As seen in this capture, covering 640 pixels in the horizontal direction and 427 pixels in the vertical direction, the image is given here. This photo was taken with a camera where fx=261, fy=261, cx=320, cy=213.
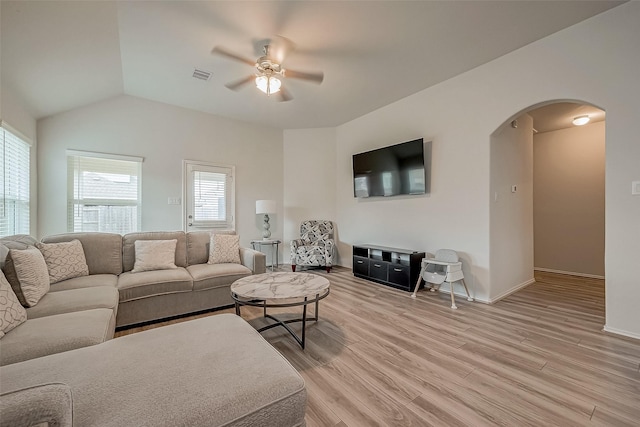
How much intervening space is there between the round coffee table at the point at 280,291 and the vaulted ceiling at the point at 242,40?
2420 mm

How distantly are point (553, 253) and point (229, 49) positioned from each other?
20.7 ft

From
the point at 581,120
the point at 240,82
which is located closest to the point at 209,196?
the point at 240,82

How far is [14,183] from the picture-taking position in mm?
A: 2916

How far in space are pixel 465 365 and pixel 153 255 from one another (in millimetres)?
3196

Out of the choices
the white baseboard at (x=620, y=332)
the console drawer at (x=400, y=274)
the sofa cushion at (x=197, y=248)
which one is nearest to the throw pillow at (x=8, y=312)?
the sofa cushion at (x=197, y=248)

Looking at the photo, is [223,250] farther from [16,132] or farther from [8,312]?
[16,132]

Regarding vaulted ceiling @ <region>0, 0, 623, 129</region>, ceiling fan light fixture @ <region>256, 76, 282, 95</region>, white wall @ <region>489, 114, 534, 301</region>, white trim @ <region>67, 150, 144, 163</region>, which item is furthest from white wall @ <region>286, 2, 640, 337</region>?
white trim @ <region>67, 150, 144, 163</region>

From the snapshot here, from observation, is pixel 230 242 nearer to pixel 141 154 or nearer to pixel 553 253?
pixel 141 154

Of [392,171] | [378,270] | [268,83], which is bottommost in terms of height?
[378,270]

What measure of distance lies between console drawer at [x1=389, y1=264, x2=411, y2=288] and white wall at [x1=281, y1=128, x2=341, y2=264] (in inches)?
74.6

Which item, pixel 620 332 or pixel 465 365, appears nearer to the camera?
pixel 465 365

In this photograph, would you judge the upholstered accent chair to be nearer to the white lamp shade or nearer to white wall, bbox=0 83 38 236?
the white lamp shade

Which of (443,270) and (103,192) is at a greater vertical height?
(103,192)

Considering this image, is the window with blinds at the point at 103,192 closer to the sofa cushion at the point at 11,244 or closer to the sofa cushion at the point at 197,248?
the sofa cushion at the point at 197,248
